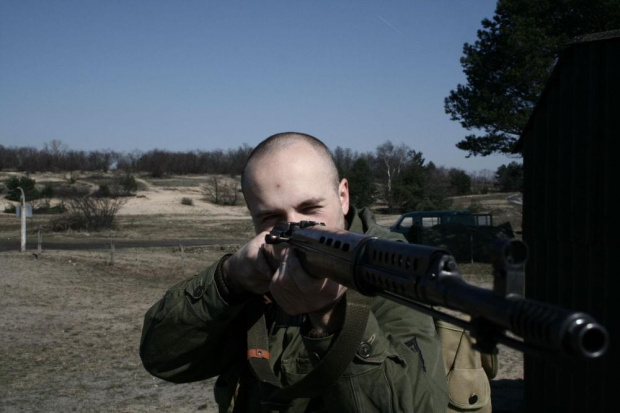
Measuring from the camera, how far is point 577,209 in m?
6.44

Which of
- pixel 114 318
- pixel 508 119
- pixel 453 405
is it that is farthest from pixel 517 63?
pixel 453 405

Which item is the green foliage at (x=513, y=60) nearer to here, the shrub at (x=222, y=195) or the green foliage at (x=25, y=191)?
the shrub at (x=222, y=195)

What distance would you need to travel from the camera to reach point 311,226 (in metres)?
2.50

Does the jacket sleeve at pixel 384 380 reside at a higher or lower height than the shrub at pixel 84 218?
higher

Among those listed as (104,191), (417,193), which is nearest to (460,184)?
(417,193)

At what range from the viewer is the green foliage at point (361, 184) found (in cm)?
5000

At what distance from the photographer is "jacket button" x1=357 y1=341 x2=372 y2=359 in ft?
7.48

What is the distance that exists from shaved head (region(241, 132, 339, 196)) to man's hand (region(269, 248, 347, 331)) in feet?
2.08

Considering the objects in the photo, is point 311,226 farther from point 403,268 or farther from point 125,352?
point 125,352

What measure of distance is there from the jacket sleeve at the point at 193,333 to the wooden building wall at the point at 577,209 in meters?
3.34

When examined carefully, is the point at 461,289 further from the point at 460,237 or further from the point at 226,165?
the point at 226,165

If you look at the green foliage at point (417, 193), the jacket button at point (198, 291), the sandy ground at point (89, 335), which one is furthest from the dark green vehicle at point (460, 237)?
the green foliage at point (417, 193)

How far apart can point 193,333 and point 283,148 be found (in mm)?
934

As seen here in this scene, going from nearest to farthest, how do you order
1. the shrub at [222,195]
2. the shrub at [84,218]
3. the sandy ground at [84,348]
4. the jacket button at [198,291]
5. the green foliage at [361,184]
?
1. the jacket button at [198,291]
2. the sandy ground at [84,348]
3. the shrub at [84,218]
4. the green foliage at [361,184]
5. the shrub at [222,195]
